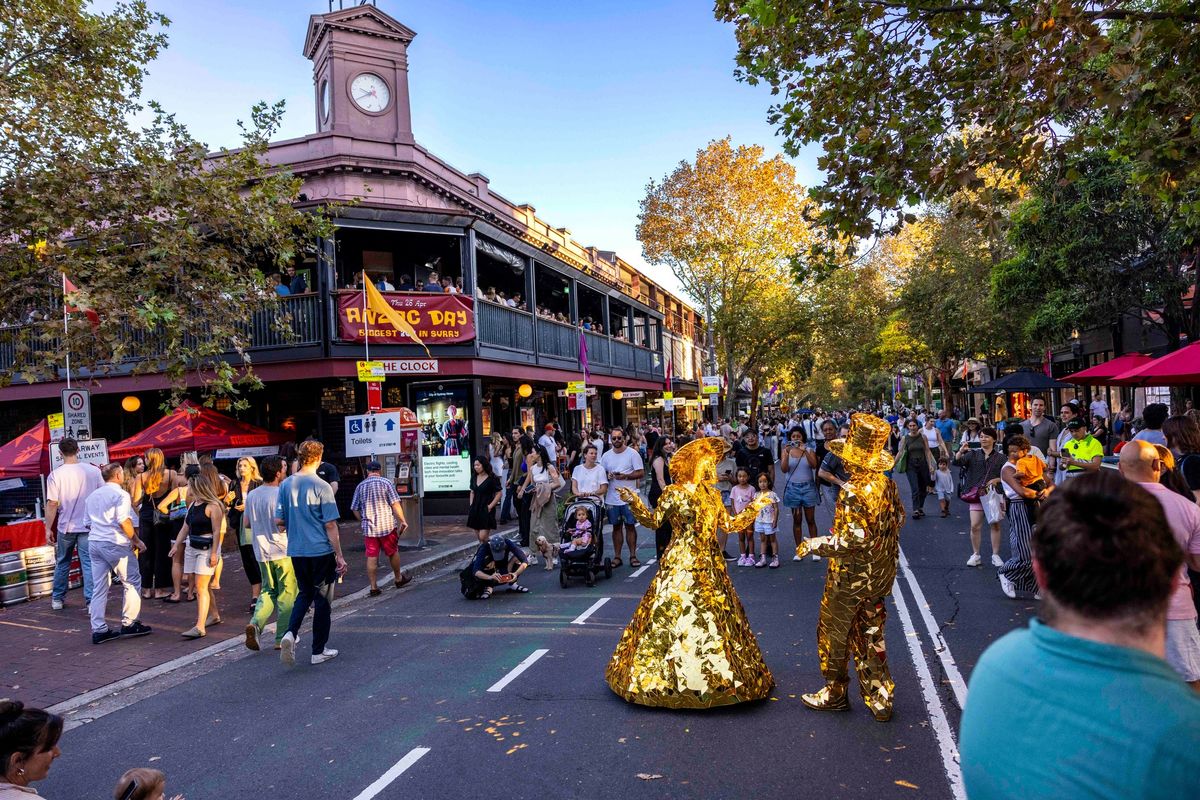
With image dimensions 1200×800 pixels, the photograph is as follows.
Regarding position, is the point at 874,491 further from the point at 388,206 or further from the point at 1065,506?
the point at 388,206

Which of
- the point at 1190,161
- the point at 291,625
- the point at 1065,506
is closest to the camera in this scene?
the point at 1065,506

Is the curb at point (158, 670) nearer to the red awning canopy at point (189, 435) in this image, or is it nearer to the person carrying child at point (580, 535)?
the person carrying child at point (580, 535)

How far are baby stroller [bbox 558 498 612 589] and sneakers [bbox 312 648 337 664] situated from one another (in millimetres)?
3130

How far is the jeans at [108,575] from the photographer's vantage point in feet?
25.1

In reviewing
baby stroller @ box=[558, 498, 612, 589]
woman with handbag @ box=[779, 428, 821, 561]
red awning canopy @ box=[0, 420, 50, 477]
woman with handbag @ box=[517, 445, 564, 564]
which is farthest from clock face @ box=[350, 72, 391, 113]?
woman with handbag @ box=[779, 428, 821, 561]

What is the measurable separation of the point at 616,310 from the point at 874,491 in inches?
1163

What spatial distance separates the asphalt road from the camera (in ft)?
13.8

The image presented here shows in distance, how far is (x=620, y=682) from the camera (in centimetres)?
528

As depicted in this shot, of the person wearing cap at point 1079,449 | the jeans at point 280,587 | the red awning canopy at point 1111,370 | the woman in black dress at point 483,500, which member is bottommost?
the jeans at point 280,587

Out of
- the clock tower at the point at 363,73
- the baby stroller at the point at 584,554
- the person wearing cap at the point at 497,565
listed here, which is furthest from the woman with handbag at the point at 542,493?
the clock tower at the point at 363,73

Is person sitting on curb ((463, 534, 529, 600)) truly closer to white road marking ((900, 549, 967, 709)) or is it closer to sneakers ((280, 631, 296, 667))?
sneakers ((280, 631, 296, 667))

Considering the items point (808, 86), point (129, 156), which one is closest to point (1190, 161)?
point (808, 86)

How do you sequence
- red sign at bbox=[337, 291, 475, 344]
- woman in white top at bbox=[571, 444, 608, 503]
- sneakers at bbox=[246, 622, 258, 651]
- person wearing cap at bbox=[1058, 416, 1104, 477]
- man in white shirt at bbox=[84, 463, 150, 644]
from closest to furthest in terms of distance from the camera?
sneakers at bbox=[246, 622, 258, 651], man in white shirt at bbox=[84, 463, 150, 644], person wearing cap at bbox=[1058, 416, 1104, 477], woman in white top at bbox=[571, 444, 608, 503], red sign at bbox=[337, 291, 475, 344]

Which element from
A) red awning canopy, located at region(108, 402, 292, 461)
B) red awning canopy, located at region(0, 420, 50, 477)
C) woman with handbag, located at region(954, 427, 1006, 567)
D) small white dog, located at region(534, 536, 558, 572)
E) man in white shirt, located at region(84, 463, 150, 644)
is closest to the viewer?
man in white shirt, located at region(84, 463, 150, 644)
